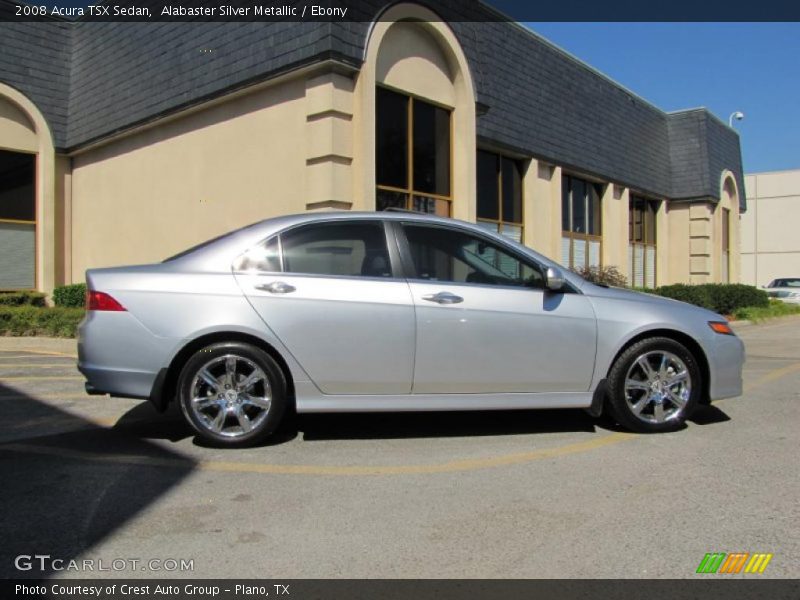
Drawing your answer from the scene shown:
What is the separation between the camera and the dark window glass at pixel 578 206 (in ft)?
60.2

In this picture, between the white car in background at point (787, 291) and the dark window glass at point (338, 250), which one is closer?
the dark window glass at point (338, 250)

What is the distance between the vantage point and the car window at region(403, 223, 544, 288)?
5043mm

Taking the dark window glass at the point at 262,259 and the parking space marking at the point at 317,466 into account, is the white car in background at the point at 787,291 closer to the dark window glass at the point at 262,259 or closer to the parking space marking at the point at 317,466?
the parking space marking at the point at 317,466

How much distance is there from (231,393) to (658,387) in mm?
3263

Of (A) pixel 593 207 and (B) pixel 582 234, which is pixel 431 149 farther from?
(A) pixel 593 207

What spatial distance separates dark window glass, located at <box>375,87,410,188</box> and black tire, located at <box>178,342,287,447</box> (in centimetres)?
646

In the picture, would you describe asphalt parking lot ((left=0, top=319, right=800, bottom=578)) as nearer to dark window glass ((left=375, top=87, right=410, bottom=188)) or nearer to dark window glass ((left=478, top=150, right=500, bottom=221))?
dark window glass ((left=375, top=87, right=410, bottom=188))

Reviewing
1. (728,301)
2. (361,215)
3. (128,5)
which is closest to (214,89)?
(128,5)

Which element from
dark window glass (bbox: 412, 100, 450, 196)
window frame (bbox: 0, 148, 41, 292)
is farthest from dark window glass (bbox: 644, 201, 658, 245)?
window frame (bbox: 0, 148, 41, 292)

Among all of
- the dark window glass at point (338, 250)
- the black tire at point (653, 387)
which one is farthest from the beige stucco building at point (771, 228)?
the dark window glass at point (338, 250)

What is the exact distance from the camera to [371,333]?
4.75m

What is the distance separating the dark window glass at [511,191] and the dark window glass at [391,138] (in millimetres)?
4936
